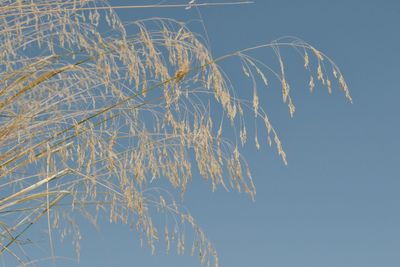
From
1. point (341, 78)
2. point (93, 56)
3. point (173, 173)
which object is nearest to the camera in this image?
point (341, 78)

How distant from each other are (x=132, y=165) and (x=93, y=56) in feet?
1.37

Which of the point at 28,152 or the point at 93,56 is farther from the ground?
the point at 93,56

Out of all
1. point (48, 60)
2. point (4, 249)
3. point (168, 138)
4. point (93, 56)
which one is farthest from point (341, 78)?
point (4, 249)

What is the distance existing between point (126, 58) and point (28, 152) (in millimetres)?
451

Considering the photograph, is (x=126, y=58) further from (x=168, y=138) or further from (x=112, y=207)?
(x=112, y=207)

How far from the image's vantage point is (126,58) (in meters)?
2.13

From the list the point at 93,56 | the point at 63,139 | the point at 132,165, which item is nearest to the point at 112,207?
the point at 132,165

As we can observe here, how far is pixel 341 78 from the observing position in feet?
6.64

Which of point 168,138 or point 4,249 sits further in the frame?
point 168,138

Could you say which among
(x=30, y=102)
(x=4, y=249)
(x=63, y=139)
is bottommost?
(x=4, y=249)

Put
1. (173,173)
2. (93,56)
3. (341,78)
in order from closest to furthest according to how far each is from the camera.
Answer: (341,78) → (93,56) → (173,173)

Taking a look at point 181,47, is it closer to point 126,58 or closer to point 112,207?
point 126,58

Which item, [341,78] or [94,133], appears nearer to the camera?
[341,78]

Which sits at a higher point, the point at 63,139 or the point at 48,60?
the point at 48,60
